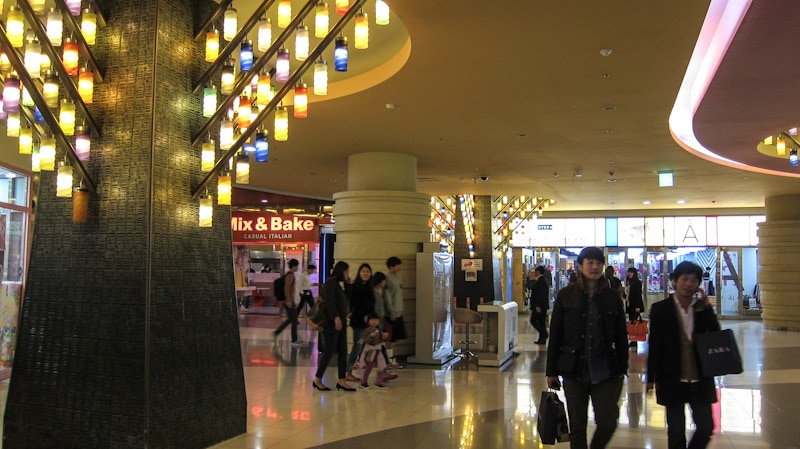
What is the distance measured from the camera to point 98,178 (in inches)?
190

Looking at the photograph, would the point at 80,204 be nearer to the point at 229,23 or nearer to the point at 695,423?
the point at 229,23

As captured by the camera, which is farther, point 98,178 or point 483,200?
point 483,200

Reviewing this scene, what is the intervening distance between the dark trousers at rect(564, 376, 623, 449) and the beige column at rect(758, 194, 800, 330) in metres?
14.7

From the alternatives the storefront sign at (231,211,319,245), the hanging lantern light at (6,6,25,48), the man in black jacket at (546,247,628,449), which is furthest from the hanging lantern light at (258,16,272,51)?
the storefront sign at (231,211,319,245)

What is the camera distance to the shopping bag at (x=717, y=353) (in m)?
3.92

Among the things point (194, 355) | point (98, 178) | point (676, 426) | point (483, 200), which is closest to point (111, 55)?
point (98, 178)

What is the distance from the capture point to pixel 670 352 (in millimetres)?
4090

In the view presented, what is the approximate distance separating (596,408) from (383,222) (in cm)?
648

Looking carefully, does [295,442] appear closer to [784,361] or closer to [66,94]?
[66,94]

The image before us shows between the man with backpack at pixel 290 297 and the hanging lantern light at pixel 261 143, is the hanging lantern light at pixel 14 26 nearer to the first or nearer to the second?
the hanging lantern light at pixel 261 143

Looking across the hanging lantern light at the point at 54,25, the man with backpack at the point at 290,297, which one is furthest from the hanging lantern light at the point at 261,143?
the man with backpack at the point at 290,297

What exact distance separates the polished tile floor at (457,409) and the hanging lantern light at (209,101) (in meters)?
2.58

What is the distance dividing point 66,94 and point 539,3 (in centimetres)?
353

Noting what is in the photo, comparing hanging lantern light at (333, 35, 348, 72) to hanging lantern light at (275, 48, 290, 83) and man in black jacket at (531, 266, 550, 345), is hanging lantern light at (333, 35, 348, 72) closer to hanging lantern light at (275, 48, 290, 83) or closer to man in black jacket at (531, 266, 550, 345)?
hanging lantern light at (275, 48, 290, 83)
